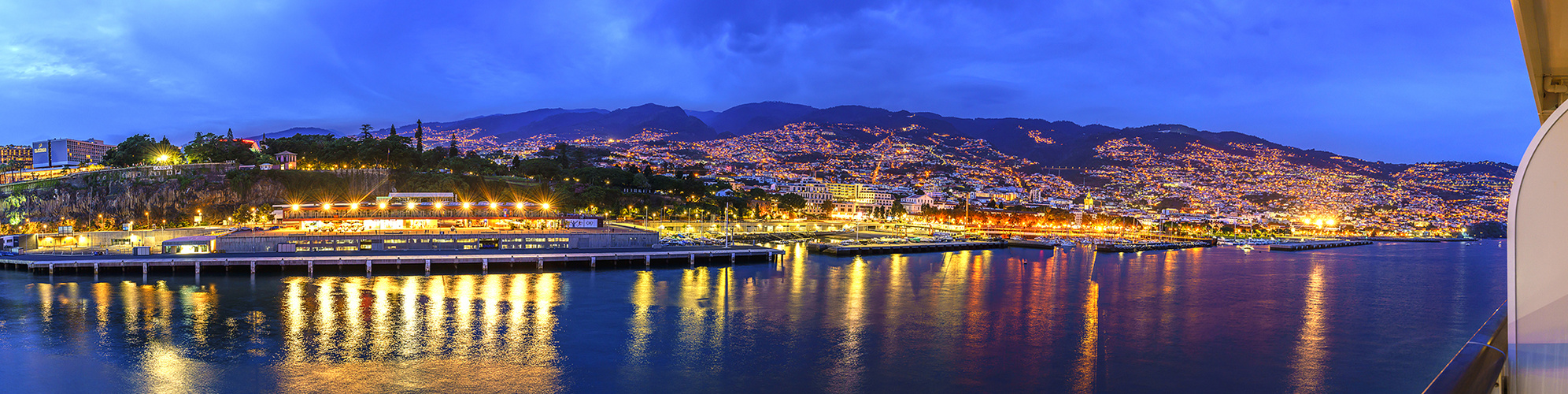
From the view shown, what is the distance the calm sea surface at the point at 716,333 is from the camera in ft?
48.4

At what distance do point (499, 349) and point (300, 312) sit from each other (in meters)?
7.79

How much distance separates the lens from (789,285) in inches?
1136

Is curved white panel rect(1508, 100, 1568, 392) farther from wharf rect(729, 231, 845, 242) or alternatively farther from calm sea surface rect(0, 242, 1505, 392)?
wharf rect(729, 231, 845, 242)

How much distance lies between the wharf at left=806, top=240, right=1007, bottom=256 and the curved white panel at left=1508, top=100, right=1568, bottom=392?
132 ft

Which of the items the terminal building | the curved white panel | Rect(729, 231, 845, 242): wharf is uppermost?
the curved white panel

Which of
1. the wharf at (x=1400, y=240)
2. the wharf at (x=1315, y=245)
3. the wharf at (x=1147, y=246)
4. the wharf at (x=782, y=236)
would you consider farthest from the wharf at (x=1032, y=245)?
the wharf at (x=1400, y=240)

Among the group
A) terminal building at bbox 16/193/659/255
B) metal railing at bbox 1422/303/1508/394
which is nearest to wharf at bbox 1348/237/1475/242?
terminal building at bbox 16/193/659/255

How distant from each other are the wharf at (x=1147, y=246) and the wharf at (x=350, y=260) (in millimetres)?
28400

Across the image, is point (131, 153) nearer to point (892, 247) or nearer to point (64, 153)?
point (64, 153)

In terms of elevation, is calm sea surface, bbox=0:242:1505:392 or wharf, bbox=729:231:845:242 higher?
wharf, bbox=729:231:845:242

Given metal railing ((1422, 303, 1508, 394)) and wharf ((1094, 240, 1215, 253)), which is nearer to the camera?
metal railing ((1422, 303, 1508, 394))

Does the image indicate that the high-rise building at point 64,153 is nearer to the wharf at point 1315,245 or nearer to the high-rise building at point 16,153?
the high-rise building at point 16,153

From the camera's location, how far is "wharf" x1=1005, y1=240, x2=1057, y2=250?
52.8m

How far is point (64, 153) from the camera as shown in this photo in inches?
2458
